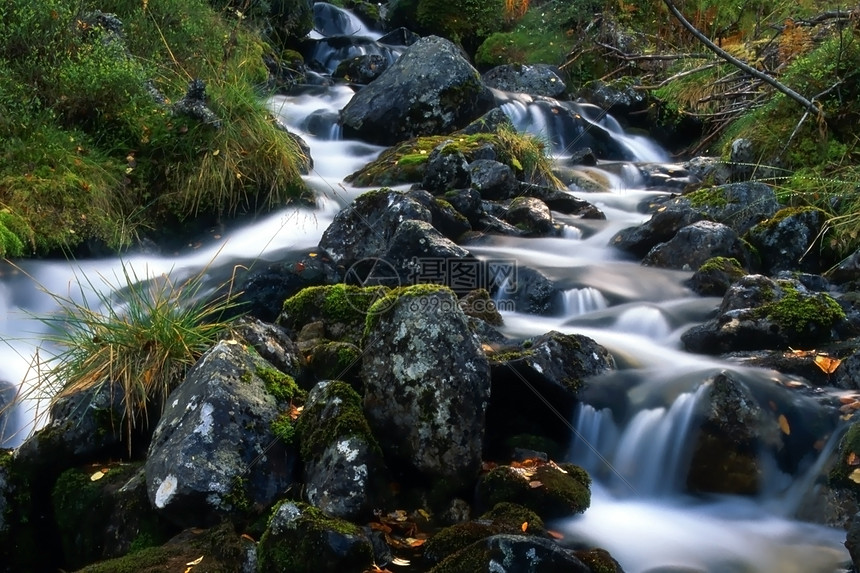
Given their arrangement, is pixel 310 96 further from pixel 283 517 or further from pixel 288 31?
pixel 283 517

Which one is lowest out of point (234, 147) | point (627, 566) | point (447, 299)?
point (627, 566)

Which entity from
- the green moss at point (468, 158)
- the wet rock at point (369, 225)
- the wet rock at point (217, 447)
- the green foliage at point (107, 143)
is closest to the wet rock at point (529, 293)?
the wet rock at point (369, 225)

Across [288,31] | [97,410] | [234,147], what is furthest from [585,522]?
[288,31]

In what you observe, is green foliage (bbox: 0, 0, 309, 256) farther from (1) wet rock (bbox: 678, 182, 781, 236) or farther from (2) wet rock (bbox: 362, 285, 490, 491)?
(2) wet rock (bbox: 362, 285, 490, 491)

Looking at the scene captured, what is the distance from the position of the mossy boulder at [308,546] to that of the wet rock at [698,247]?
501 centimetres

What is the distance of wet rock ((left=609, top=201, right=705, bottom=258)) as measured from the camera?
770 cm

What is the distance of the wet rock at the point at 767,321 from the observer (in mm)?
5289

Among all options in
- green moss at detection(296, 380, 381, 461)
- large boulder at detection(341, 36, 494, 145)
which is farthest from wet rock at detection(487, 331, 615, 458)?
large boulder at detection(341, 36, 494, 145)

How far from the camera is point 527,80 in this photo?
14.6 m

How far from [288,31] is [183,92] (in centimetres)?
595

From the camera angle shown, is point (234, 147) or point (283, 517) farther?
point (234, 147)

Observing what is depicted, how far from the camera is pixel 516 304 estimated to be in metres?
6.66

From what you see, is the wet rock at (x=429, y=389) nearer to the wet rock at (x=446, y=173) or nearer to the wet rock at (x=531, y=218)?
the wet rock at (x=531, y=218)

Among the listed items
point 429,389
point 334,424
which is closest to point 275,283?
point 334,424
